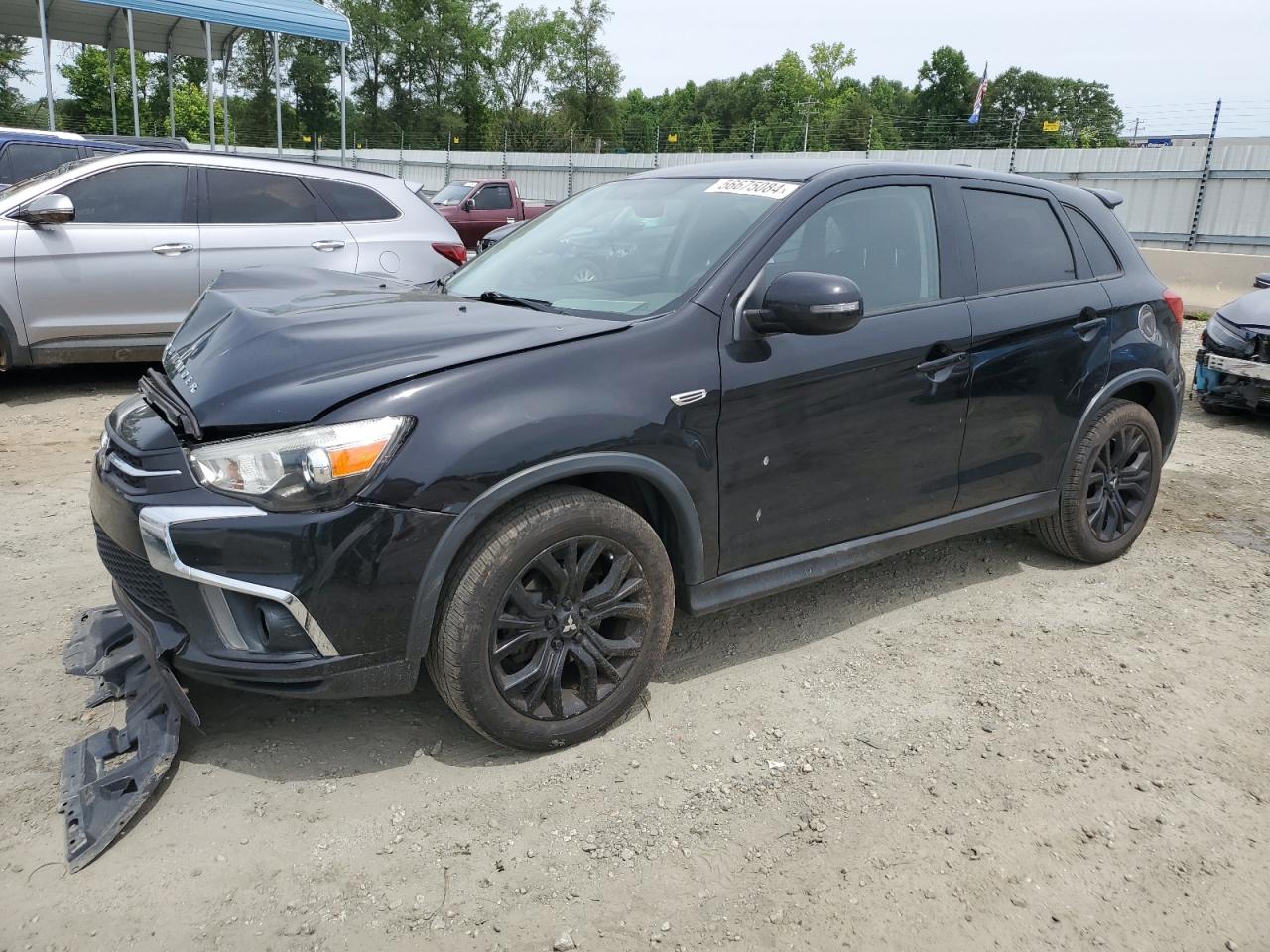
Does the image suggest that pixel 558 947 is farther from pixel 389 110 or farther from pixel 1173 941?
pixel 389 110

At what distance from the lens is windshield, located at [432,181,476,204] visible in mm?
18406

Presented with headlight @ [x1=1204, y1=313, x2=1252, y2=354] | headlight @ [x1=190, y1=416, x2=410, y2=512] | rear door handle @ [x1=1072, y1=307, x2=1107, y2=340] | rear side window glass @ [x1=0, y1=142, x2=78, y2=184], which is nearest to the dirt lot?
headlight @ [x1=190, y1=416, x2=410, y2=512]

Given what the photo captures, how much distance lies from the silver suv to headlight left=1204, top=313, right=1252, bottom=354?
18.9 feet

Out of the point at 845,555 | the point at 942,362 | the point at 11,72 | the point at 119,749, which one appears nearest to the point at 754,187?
the point at 942,362

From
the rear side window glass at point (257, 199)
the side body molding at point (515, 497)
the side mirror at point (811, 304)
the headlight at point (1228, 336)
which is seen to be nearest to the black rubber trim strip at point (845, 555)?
the side body molding at point (515, 497)

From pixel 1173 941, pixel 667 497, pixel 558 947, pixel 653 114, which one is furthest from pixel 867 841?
pixel 653 114

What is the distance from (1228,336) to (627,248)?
5.81 metres

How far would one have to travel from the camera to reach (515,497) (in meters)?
2.73

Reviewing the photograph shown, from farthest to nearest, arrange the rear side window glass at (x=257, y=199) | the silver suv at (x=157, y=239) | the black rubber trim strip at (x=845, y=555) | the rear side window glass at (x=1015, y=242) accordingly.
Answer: the rear side window glass at (x=257, y=199) → the silver suv at (x=157, y=239) → the rear side window glass at (x=1015, y=242) → the black rubber trim strip at (x=845, y=555)

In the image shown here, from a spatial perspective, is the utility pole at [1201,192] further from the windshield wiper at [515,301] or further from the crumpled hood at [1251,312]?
the windshield wiper at [515,301]

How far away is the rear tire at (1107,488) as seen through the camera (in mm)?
4258

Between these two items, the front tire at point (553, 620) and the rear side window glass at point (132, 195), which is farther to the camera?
the rear side window glass at point (132, 195)

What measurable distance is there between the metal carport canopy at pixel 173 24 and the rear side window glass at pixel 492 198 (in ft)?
8.39

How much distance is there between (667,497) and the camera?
301 cm
